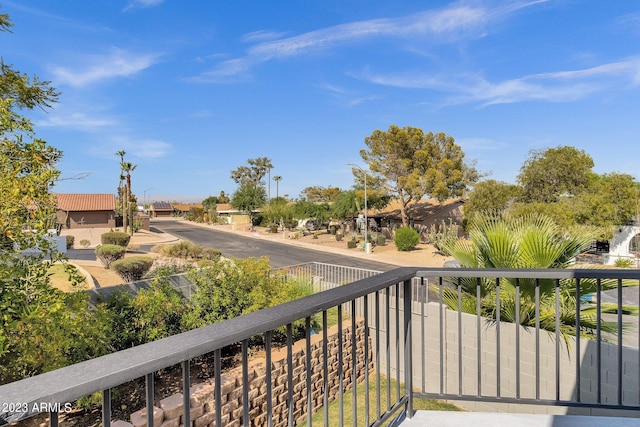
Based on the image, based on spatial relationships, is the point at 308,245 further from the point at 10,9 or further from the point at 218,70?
the point at 10,9

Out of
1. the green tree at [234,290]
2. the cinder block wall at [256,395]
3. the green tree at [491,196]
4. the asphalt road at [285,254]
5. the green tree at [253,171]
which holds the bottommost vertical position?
the asphalt road at [285,254]

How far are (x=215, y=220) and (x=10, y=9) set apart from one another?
154ft

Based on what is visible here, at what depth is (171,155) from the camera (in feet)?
119

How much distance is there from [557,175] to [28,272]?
95.2 ft

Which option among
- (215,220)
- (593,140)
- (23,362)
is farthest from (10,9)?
(215,220)

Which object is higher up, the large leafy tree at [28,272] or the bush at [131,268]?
the large leafy tree at [28,272]

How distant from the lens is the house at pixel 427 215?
30.4 m

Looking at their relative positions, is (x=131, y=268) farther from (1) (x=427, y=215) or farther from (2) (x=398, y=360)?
(1) (x=427, y=215)

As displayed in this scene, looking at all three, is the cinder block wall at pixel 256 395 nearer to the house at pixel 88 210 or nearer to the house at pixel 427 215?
the house at pixel 427 215

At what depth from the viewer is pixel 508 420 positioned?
2309mm

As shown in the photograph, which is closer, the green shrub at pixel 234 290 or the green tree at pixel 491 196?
the green shrub at pixel 234 290

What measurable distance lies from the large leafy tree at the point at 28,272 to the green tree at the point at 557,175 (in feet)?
90.4

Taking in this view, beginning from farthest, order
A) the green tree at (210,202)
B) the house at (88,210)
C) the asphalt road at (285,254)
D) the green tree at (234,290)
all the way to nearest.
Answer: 1. the green tree at (210,202)
2. the house at (88,210)
3. the asphalt road at (285,254)
4. the green tree at (234,290)

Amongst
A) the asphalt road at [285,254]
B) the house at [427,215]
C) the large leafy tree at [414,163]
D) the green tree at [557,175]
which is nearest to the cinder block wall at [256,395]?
the asphalt road at [285,254]
